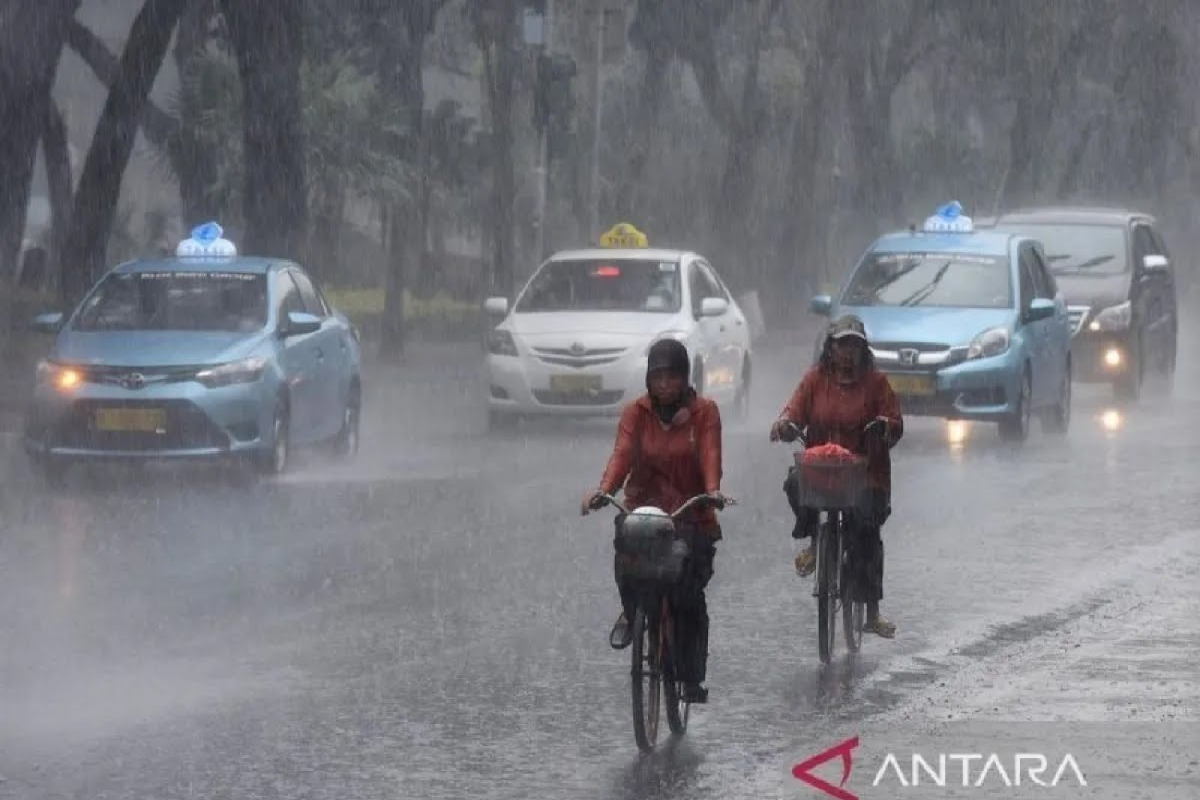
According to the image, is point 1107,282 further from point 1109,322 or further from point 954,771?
point 954,771

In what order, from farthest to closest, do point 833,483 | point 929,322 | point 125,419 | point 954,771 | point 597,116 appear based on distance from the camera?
point 597,116 → point 929,322 → point 125,419 → point 833,483 → point 954,771

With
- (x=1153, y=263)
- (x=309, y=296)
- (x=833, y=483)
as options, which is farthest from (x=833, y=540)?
(x=1153, y=263)

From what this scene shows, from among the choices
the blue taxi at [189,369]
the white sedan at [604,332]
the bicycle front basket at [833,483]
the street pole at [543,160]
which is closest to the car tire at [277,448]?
the blue taxi at [189,369]

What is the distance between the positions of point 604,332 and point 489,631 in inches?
447

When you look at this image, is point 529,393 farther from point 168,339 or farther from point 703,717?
point 703,717

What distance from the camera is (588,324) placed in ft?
76.4

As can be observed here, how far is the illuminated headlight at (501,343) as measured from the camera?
918 inches

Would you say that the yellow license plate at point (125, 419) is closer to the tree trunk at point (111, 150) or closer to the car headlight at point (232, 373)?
the car headlight at point (232, 373)

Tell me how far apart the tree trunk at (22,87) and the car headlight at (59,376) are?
9944mm

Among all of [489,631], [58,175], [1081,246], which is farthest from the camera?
[58,175]

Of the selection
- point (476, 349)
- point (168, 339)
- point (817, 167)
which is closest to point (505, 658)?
point (168, 339)

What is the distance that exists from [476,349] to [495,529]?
68.6ft

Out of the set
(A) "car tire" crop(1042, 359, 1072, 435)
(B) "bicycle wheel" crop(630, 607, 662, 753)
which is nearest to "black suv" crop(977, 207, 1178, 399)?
(A) "car tire" crop(1042, 359, 1072, 435)

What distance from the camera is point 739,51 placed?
182 feet
